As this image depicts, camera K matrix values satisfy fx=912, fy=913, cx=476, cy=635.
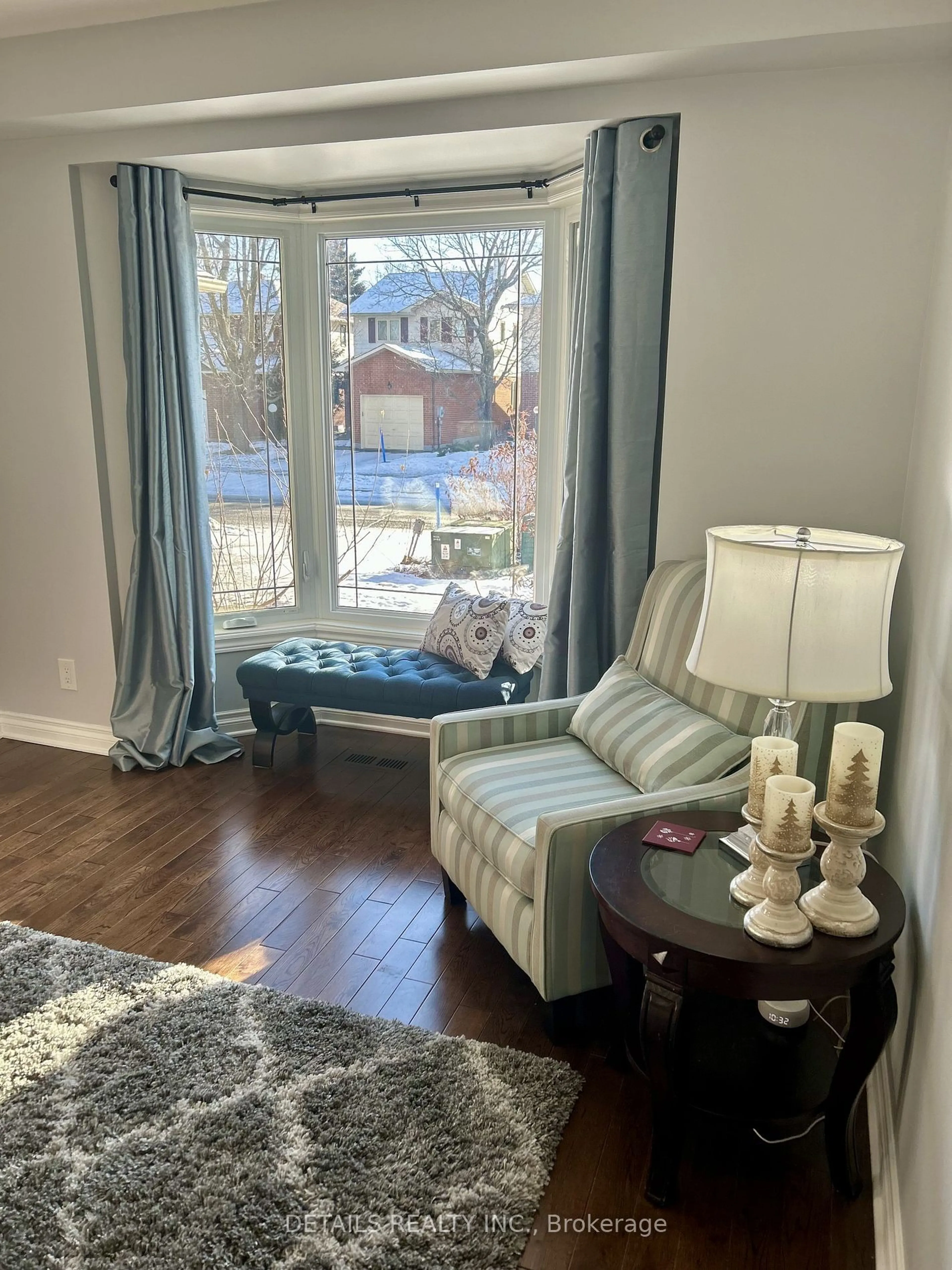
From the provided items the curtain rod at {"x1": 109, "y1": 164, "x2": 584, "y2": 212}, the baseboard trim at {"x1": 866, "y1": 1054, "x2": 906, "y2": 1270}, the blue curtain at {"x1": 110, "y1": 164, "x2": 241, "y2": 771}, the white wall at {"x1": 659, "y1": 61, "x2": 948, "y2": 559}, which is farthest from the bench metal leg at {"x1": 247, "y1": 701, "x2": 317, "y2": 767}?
the baseboard trim at {"x1": 866, "y1": 1054, "x2": 906, "y2": 1270}

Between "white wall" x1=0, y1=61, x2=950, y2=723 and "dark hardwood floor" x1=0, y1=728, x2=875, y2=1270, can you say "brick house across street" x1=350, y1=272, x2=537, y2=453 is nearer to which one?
"white wall" x1=0, y1=61, x2=950, y2=723

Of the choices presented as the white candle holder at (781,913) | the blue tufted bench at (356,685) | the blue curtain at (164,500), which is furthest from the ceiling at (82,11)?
the white candle holder at (781,913)

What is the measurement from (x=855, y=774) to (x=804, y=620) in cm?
28

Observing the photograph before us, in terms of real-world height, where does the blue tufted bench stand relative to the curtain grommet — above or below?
below

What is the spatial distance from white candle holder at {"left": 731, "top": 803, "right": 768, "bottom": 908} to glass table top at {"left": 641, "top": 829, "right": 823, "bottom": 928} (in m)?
0.02

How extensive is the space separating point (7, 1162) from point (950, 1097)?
172 centimetres

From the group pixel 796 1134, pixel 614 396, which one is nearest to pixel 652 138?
pixel 614 396

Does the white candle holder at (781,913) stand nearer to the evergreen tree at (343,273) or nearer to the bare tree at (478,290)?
the bare tree at (478,290)

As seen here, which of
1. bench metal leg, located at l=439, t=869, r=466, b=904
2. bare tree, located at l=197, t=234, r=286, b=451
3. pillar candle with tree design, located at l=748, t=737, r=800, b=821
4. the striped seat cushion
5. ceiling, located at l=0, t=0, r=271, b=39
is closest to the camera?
pillar candle with tree design, located at l=748, t=737, r=800, b=821

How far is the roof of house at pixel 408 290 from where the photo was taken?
3760mm

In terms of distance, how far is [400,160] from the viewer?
11.1 ft

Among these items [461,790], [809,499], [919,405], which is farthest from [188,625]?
[919,405]

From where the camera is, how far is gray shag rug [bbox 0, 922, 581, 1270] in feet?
5.40

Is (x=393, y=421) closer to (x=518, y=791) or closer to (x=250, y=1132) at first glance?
(x=518, y=791)
